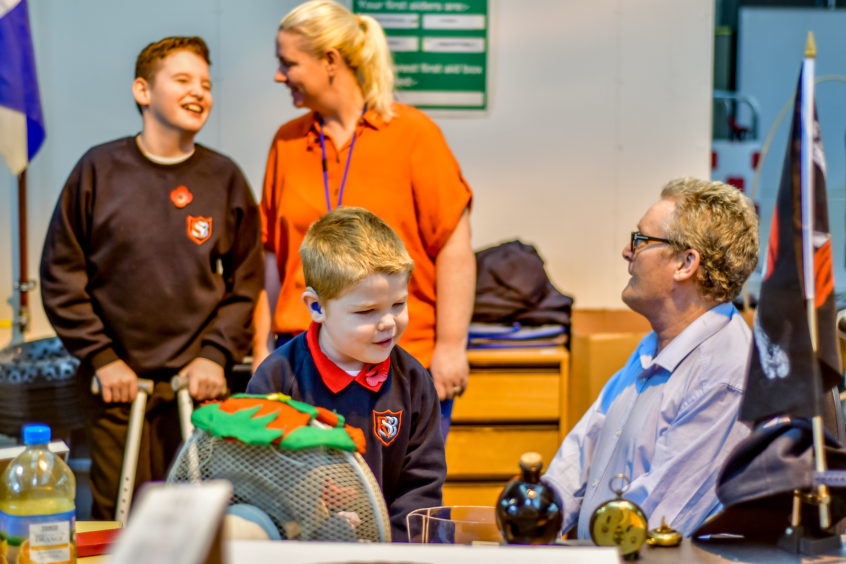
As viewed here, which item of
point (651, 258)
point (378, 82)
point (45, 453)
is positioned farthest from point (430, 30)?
point (45, 453)

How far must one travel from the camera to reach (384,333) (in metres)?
1.72

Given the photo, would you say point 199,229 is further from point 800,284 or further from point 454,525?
point 800,284

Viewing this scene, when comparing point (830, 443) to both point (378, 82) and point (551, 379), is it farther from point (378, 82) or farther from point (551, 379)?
point (551, 379)

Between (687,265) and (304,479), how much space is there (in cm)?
101

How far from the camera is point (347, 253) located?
172cm

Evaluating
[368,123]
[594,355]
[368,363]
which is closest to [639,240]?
[368,363]

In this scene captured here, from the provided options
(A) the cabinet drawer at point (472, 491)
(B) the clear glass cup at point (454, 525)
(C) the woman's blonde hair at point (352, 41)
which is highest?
(C) the woman's blonde hair at point (352, 41)

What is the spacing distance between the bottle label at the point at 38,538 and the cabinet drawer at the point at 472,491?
91.5 inches

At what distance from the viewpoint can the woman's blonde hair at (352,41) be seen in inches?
99.3

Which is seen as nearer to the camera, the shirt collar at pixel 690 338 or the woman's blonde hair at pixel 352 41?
the shirt collar at pixel 690 338

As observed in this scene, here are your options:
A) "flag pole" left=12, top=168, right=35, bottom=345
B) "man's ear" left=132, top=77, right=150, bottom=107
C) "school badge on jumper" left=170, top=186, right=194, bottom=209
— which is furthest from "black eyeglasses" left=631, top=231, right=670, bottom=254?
"flag pole" left=12, top=168, right=35, bottom=345

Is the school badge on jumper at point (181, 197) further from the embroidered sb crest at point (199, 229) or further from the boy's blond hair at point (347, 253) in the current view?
the boy's blond hair at point (347, 253)

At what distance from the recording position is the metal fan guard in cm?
122

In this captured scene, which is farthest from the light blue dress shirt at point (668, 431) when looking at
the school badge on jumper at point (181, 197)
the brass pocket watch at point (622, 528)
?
the school badge on jumper at point (181, 197)
